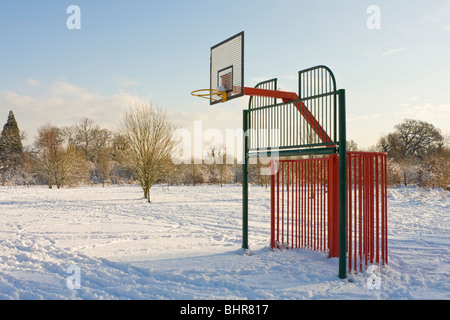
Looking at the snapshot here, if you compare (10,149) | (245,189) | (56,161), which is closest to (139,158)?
(245,189)

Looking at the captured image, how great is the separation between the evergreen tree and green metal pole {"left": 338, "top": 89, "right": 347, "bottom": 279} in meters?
45.4

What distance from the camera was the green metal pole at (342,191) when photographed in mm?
5148

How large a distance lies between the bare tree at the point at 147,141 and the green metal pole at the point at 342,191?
48.6 feet

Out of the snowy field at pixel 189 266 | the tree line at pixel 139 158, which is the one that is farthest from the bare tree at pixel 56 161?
the snowy field at pixel 189 266

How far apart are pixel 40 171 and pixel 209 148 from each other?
61.2 feet

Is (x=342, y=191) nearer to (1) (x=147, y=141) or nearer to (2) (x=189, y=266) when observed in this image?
(2) (x=189, y=266)

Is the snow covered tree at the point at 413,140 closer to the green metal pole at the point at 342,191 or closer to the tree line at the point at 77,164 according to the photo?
the tree line at the point at 77,164

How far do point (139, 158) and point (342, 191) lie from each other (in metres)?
15.4

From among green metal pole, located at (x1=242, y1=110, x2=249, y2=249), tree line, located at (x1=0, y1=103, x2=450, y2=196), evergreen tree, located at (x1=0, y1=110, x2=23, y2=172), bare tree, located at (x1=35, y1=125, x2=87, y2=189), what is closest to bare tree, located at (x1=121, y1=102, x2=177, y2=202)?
tree line, located at (x1=0, y1=103, x2=450, y2=196)

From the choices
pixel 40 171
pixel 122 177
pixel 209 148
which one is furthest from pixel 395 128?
pixel 40 171

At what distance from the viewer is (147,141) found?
62.4ft

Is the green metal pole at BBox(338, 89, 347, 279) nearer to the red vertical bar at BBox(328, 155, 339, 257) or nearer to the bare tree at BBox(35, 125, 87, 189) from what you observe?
the red vertical bar at BBox(328, 155, 339, 257)

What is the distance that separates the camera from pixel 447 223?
1088 centimetres

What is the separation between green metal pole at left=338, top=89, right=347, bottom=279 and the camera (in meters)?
5.15
